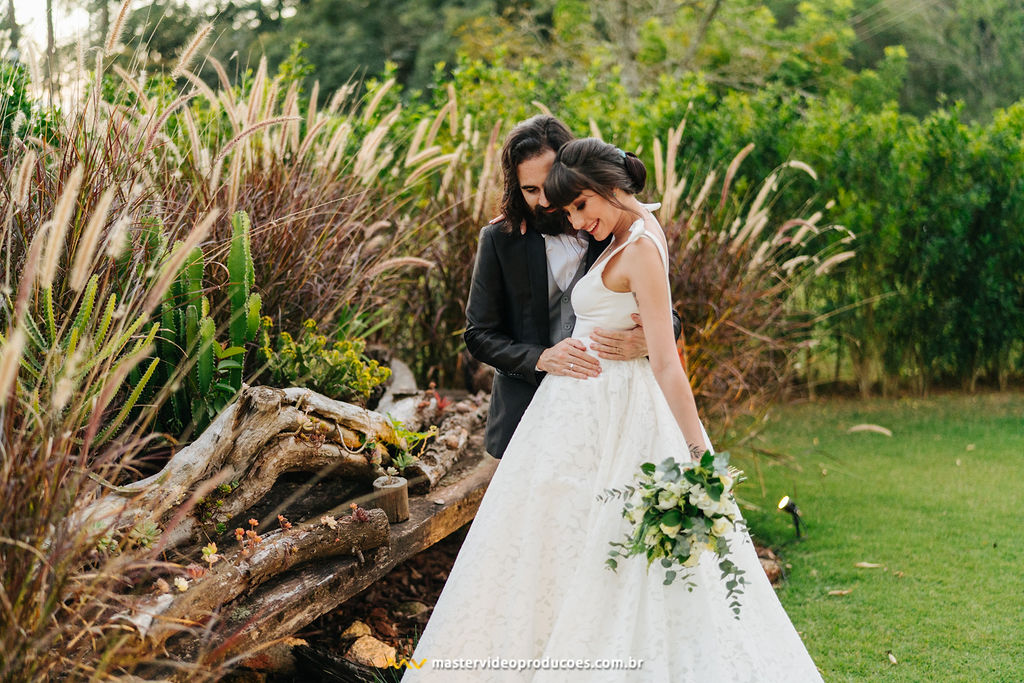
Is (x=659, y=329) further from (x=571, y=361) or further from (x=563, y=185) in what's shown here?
(x=563, y=185)

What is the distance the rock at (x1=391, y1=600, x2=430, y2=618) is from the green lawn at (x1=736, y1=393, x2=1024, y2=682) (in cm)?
163

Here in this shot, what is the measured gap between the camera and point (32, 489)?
5.85 ft

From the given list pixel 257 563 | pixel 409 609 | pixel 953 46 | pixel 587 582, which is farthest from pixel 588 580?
pixel 953 46

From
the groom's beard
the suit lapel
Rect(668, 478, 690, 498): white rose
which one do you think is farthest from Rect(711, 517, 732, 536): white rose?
the groom's beard

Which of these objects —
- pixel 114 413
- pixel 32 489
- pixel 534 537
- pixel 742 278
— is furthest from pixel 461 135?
pixel 32 489

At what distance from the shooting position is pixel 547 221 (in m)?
3.08

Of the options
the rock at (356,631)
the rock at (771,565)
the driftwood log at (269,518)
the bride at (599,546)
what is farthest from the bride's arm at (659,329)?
the rock at (771,565)

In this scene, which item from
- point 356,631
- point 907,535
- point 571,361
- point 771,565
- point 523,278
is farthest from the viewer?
point 907,535

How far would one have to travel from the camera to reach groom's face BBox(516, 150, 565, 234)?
9.62 ft

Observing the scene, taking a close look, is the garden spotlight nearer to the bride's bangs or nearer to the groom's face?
the groom's face

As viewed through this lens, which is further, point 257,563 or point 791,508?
point 791,508

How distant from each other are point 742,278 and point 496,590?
9.04ft

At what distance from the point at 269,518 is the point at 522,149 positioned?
1482 millimetres

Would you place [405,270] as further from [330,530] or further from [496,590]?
[496,590]
